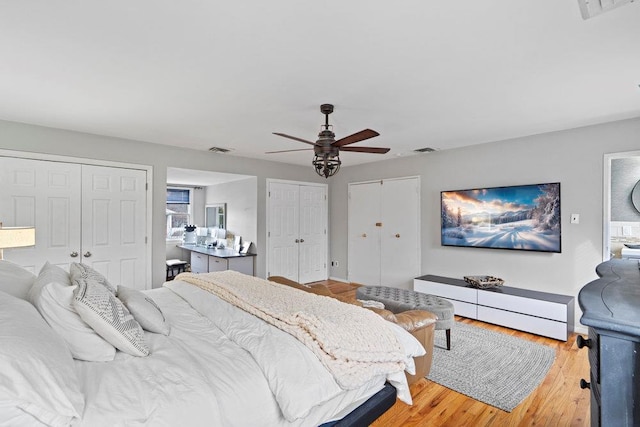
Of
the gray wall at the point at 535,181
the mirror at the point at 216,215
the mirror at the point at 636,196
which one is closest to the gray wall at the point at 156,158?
the mirror at the point at 216,215

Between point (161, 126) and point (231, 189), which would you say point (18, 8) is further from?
point (231, 189)

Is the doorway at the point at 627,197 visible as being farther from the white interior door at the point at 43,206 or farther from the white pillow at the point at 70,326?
the white interior door at the point at 43,206

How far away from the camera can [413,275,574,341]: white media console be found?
354 cm

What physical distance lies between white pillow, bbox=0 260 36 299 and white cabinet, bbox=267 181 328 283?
392cm

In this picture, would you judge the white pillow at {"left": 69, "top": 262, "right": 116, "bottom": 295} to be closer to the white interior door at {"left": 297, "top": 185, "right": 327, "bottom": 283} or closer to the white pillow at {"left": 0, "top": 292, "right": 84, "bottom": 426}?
the white pillow at {"left": 0, "top": 292, "right": 84, "bottom": 426}

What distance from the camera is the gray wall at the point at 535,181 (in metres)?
3.66

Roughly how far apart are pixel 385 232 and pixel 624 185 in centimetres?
330

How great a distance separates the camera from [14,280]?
177 centimetres

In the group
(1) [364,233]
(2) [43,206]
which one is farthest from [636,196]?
(2) [43,206]

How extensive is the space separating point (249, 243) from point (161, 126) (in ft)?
8.70

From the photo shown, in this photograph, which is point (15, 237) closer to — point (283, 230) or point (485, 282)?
point (283, 230)

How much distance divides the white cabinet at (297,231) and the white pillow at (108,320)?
13.9 feet

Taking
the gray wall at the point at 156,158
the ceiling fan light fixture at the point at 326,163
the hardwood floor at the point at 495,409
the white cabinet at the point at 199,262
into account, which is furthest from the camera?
the white cabinet at the point at 199,262

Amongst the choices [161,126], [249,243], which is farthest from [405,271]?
[161,126]
